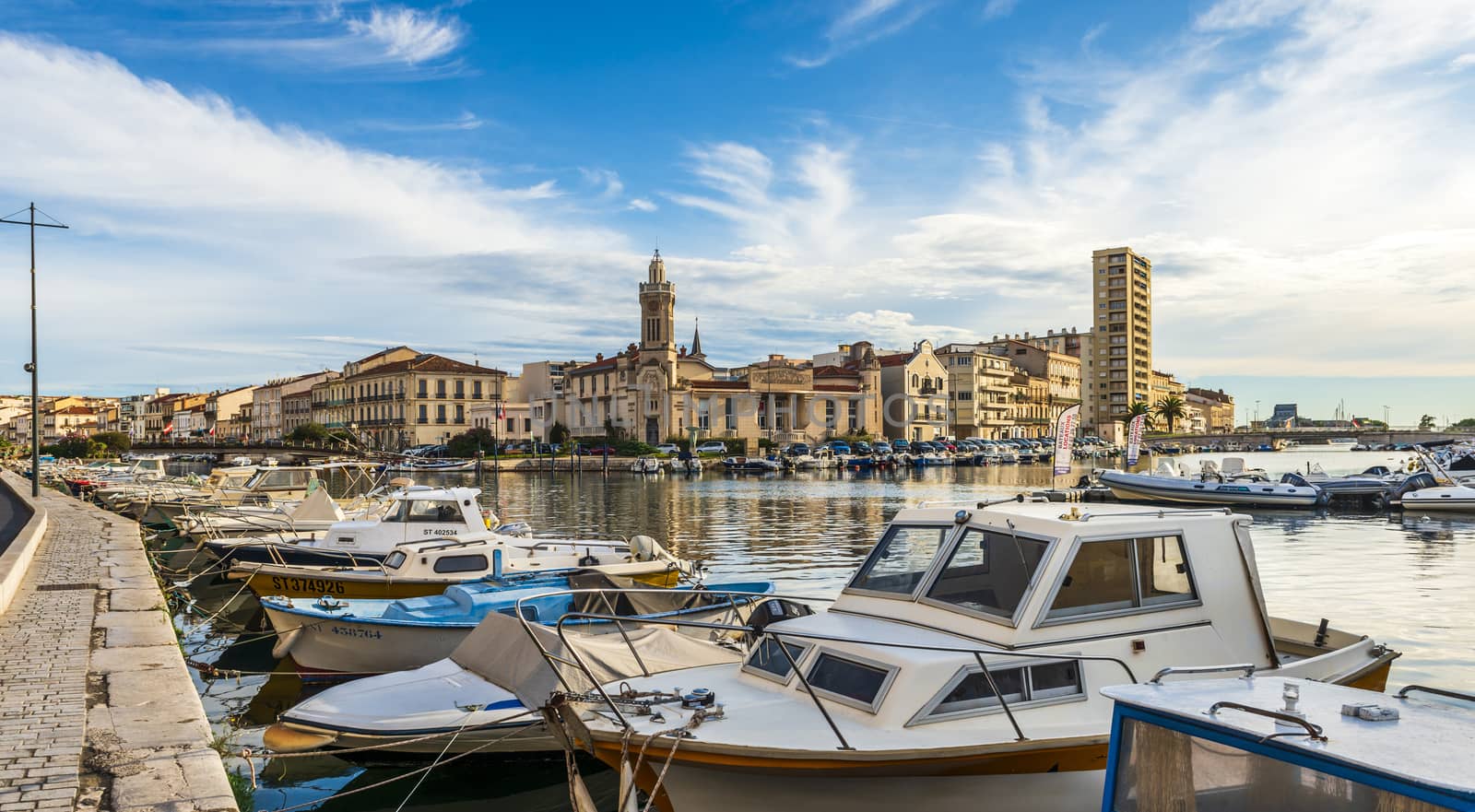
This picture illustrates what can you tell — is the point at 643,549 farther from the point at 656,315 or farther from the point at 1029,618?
the point at 656,315

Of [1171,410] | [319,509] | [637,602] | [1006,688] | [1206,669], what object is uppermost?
[1171,410]

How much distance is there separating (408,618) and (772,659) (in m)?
7.60

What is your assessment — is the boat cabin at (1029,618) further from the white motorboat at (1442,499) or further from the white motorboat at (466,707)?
the white motorboat at (1442,499)

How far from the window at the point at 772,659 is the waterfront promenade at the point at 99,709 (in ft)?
13.2

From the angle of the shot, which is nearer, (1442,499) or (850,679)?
(850,679)

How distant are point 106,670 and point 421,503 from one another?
1168 cm

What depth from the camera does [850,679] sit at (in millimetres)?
7699

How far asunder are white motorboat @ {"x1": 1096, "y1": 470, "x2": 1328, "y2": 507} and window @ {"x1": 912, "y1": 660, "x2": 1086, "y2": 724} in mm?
41248

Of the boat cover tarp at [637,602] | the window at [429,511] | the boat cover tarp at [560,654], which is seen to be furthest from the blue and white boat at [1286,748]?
the window at [429,511]

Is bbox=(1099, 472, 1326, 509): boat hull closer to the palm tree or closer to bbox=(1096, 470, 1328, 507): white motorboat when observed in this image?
bbox=(1096, 470, 1328, 507): white motorboat

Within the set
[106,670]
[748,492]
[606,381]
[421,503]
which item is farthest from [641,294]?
[106,670]

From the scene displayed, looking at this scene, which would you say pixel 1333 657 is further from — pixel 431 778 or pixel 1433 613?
pixel 1433 613

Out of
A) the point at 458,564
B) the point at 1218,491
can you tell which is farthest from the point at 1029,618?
the point at 1218,491

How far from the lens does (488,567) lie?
18.8 metres
